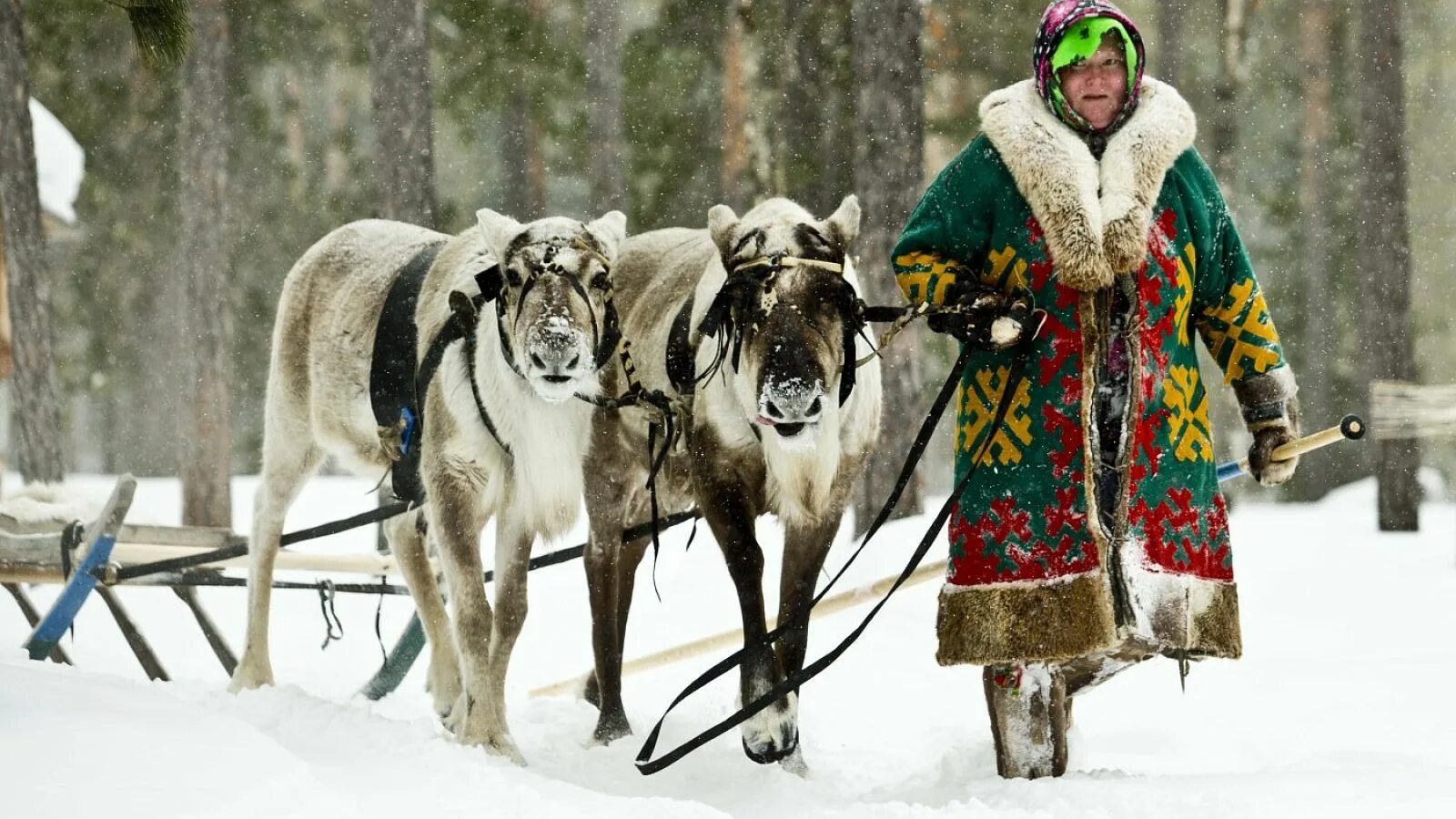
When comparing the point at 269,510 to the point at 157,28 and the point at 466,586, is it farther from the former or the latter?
the point at 157,28

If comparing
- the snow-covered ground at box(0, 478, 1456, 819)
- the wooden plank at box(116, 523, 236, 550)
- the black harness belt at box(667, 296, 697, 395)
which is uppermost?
the black harness belt at box(667, 296, 697, 395)

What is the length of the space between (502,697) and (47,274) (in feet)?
38.2

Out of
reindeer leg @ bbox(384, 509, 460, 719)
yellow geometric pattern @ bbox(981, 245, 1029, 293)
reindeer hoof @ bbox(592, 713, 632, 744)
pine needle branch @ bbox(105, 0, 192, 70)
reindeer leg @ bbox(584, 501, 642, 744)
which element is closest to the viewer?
yellow geometric pattern @ bbox(981, 245, 1029, 293)

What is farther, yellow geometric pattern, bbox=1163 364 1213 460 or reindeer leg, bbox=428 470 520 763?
reindeer leg, bbox=428 470 520 763

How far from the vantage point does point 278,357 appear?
23.5 feet

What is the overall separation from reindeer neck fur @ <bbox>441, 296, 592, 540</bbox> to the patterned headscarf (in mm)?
2053

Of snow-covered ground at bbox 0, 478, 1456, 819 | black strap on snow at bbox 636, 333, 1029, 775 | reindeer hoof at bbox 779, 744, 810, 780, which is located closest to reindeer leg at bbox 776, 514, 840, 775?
reindeer hoof at bbox 779, 744, 810, 780

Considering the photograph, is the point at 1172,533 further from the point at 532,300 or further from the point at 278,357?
the point at 278,357

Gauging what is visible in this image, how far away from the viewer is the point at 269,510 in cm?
707

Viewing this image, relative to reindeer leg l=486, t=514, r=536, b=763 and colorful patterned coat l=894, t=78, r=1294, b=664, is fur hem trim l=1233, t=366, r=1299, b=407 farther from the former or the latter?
reindeer leg l=486, t=514, r=536, b=763

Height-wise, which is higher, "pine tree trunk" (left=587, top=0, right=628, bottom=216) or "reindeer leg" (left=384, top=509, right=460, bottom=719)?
"pine tree trunk" (left=587, top=0, right=628, bottom=216)

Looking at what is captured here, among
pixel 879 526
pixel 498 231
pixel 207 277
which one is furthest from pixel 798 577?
pixel 207 277

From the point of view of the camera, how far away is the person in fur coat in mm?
4191

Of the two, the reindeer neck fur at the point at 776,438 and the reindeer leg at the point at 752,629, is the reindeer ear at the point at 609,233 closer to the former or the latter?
the reindeer neck fur at the point at 776,438
